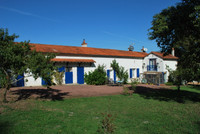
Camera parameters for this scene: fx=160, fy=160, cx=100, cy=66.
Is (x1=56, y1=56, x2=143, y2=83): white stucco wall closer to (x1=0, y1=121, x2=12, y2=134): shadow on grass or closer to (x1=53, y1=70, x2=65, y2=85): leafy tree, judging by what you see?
(x1=53, y1=70, x2=65, y2=85): leafy tree

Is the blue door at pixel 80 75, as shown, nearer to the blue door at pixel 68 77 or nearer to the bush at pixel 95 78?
the bush at pixel 95 78

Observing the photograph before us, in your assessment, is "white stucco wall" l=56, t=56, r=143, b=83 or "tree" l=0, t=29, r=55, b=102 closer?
"tree" l=0, t=29, r=55, b=102

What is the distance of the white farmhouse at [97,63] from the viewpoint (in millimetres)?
19812

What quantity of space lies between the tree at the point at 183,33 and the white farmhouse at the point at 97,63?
11.3 meters

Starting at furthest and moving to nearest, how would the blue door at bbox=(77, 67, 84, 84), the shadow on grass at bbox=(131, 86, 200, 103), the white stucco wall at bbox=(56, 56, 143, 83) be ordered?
1. the white stucco wall at bbox=(56, 56, 143, 83)
2. the blue door at bbox=(77, 67, 84, 84)
3. the shadow on grass at bbox=(131, 86, 200, 103)

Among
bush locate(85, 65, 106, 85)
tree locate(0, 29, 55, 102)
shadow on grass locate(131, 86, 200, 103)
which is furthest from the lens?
bush locate(85, 65, 106, 85)

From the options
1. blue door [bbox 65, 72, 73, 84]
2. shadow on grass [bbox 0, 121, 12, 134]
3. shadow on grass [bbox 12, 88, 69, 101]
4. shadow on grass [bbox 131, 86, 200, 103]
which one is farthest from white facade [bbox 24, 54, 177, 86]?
shadow on grass [bbox 0, 121, 12, 134]

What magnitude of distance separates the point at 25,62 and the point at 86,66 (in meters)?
13.2

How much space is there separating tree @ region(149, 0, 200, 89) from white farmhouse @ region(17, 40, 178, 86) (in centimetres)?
1129

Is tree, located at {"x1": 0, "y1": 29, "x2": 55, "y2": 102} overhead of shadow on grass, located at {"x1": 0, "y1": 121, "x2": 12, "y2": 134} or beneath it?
overhead

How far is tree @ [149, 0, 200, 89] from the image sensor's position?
29.7ft

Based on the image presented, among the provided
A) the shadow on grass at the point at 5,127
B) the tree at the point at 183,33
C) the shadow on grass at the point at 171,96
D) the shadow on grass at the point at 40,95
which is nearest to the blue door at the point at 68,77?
the shadow on grass at the point at 40,95

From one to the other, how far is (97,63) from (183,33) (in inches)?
542

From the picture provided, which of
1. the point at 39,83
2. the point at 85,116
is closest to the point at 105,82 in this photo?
the point at 39,83
